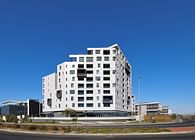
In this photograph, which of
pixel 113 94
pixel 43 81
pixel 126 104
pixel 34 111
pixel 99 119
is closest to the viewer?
pixel 99 119

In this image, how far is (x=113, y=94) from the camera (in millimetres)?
115750

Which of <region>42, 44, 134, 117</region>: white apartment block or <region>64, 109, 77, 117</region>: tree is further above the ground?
<region>42, 44, 134, 117</region>: white apartment block

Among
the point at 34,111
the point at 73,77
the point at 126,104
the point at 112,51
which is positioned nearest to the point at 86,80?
the point at 73,77

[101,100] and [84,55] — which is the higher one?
[84,55]

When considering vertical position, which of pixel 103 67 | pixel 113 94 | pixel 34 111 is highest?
pixel 103 67

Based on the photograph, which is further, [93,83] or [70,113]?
[93,83]

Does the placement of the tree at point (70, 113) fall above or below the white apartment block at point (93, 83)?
below

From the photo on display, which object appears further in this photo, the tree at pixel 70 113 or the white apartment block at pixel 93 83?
the white apartment block at pixel 93 83

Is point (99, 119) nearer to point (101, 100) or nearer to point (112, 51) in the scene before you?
point (101, 100)

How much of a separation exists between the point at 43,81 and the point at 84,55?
3292cm

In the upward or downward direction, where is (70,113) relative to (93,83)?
downward

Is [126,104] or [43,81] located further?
[43,81]

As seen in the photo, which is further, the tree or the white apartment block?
the white apartment block

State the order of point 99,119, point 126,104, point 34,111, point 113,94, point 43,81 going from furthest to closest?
1. point 34,111
2. point 43,81
3. point 126,104
4. point 113,94
5. point 99,119
